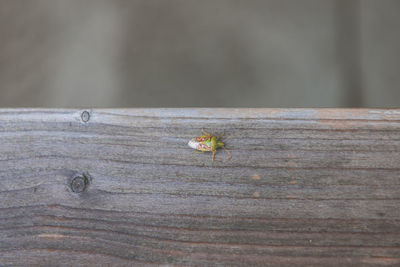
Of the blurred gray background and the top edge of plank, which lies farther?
the blurred gray background

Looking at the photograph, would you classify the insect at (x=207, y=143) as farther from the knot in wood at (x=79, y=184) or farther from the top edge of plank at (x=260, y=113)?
the knot in wood at (x=79, y=184)

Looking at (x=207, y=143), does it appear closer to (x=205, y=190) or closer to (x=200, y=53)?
(x=205, y=190)

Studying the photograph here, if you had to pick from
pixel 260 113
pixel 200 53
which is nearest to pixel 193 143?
pixel 260 113

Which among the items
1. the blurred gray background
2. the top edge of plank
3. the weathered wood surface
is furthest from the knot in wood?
the blurred gray background

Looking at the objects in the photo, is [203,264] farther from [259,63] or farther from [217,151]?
[259,63]

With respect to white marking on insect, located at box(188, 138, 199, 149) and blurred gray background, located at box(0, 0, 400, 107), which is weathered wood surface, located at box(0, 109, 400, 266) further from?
blurred gray background, located at box(0, 0, 400, 107)

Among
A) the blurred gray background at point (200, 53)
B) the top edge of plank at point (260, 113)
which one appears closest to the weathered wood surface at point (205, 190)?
the top edge of plank at point (260, 113)

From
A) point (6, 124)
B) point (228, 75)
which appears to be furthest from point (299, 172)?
point (228, 75)
